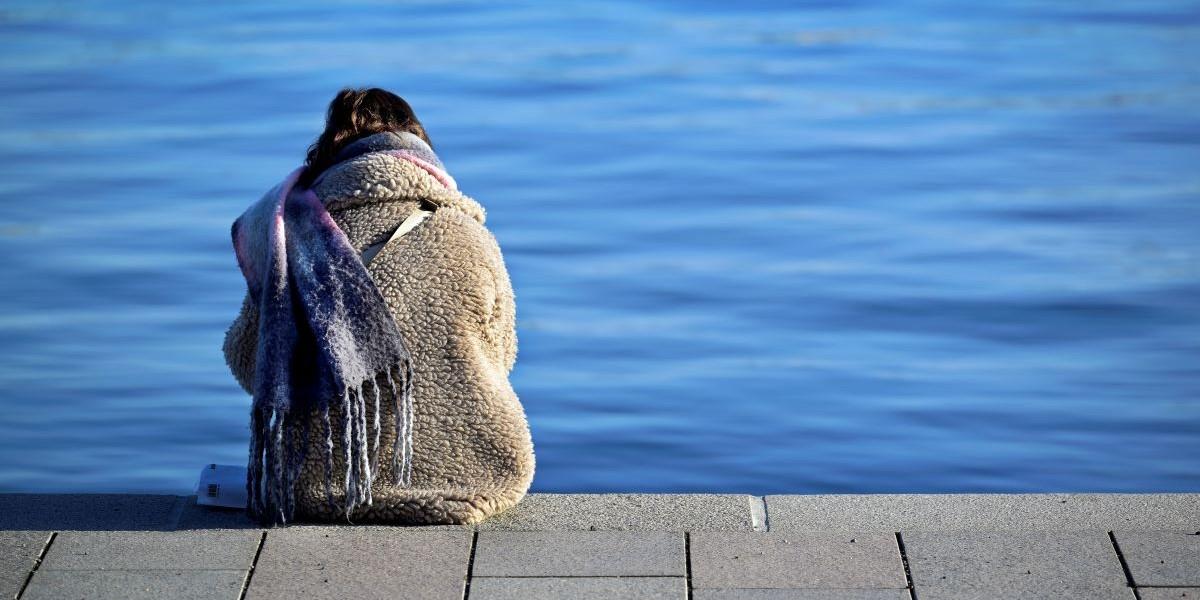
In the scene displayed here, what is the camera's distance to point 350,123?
4.91 meters

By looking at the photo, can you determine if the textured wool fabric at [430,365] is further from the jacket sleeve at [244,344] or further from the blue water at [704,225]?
the blue water at [704,225]

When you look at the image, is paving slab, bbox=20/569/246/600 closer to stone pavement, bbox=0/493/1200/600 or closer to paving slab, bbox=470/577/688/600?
stone pavement, bbox=0/493/1200/600

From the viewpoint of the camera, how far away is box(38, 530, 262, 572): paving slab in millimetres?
4273

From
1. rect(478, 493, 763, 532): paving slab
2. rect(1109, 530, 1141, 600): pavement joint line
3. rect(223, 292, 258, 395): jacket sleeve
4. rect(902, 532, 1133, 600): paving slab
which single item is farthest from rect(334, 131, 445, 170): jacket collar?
rect(1109, 530, 1141, 600): pavement joint line

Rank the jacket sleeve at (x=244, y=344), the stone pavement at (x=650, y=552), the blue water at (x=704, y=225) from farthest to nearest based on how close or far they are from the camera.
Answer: the blue water at (x=704, y=225)
the jacket sleeve at (x=244, y=344)
the stone pavement at (x=650, y=552)

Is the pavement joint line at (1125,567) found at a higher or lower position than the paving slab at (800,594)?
higher

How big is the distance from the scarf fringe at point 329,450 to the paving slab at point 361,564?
118mm

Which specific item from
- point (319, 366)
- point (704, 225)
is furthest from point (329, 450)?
point (704, 225)

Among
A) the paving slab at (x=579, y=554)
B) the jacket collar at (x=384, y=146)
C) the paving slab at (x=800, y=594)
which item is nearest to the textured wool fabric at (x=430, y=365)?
the jacket collar at (x=384, y=146)

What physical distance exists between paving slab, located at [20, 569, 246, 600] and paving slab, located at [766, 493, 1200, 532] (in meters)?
1.28

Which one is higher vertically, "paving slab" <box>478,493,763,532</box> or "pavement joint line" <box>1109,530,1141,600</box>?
"pavement joint line" <box>1109,530,1141,600</box>

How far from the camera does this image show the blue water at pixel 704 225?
21.6 ft

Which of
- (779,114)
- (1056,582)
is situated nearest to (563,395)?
(1056,582)

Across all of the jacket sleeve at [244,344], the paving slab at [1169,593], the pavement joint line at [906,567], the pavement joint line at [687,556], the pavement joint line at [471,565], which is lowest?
the pavement joint line at [471,565]
